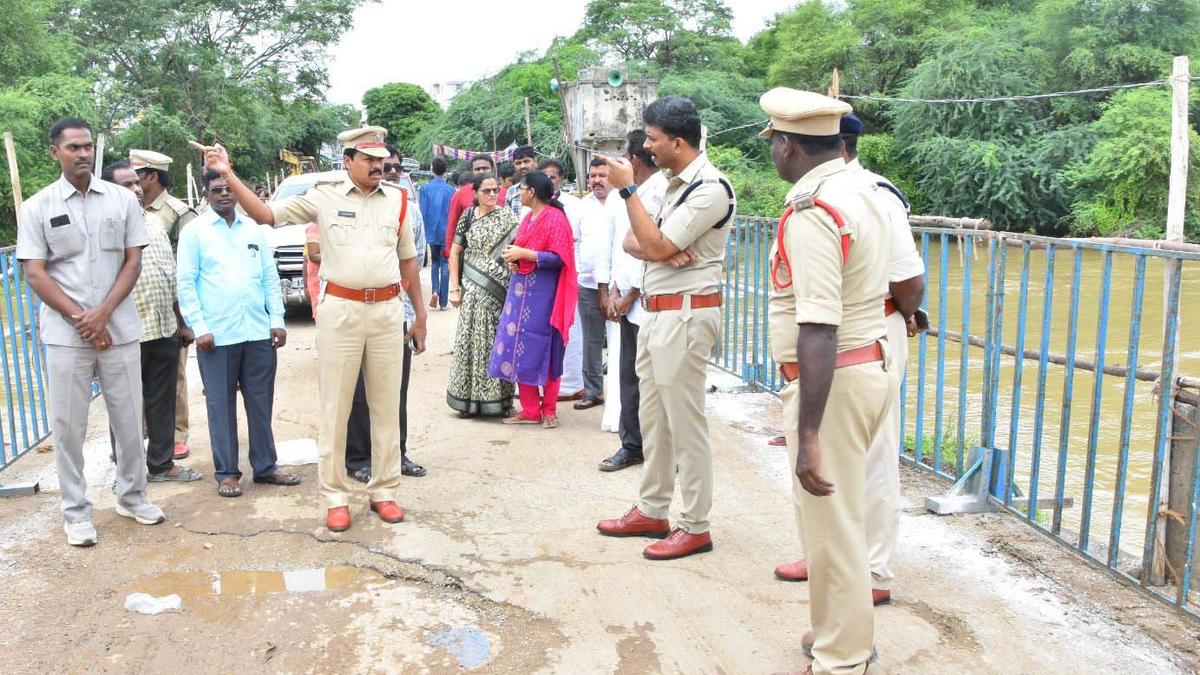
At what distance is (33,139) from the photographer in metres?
24.0

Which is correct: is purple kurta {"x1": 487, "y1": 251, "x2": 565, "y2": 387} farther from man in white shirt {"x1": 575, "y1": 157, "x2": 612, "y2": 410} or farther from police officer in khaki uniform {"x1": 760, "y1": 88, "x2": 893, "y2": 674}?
police officer in khaki uniform {"x1": 760, "y1": 88, "x2": 893, "y2": 674}

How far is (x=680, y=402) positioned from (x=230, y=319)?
101 inches

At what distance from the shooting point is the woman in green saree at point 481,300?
6.92 m

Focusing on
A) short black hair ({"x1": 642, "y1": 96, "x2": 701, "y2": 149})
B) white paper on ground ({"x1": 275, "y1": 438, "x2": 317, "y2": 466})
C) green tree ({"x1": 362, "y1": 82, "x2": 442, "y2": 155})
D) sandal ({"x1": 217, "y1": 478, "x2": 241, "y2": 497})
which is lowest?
white paper on ground ({"x1": 275, "y1": 438, "x2": 317, "y2": 466})

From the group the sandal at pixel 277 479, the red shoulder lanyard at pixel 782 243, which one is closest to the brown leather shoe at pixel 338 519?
the sandal at pixel 277 479

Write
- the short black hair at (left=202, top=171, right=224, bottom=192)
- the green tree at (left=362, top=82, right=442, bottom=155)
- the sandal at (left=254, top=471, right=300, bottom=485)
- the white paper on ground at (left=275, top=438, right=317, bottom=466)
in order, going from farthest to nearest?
1. the green tree at (left=362, top=82, right=442, bottom=155)
2. the white paper on ground at (left=275, top=438, right=317, bottom=466)
3. the sandal at (left=254, top=471, right=300, bottom=485)
4. the short black hair at (left=202, top=171, right=224, bottom=192)

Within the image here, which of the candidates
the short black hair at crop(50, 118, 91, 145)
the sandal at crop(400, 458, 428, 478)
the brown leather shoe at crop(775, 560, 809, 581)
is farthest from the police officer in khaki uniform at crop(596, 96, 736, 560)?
the short black hair at crop(50, 118, 91, 145)

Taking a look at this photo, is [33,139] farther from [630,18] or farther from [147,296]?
[630,18]

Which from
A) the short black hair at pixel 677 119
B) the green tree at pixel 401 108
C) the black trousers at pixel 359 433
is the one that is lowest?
the black trousers at pixel 359 433

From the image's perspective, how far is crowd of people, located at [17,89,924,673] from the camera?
2.95 m

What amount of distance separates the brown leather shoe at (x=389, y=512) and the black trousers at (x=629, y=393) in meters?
1.49

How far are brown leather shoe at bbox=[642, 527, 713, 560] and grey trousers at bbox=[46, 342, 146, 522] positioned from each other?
2.58m

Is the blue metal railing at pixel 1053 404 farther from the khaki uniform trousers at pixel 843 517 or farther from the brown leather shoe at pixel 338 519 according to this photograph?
the brown leather shoe at pixel 338 519

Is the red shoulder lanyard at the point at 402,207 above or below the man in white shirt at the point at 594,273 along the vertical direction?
above
